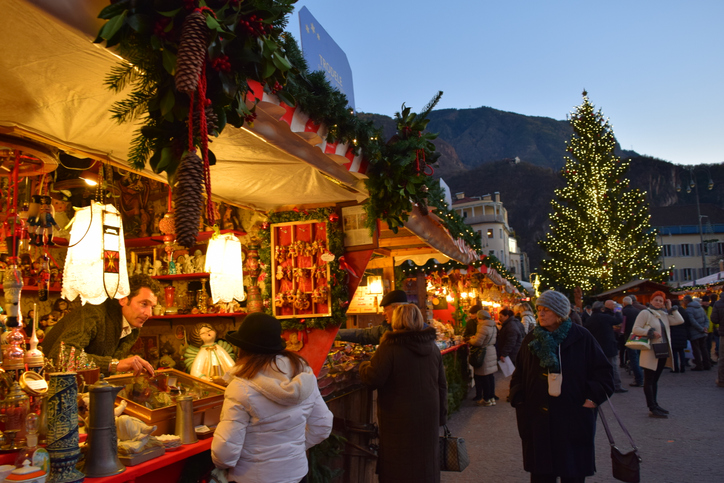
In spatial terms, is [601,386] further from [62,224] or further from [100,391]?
[62,224]

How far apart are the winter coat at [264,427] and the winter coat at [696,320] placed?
13030 mm

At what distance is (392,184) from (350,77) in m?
2.92

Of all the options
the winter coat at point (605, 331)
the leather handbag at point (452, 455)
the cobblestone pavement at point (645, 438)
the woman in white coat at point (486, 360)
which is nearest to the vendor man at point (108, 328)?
the leather handbag at point (452, 455)

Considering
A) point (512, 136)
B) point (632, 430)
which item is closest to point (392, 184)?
point (632, 430)

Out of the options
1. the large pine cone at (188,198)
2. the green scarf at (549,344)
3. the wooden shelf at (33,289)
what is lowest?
the green scarf at (549,344)

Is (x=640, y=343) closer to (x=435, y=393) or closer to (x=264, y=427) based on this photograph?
(x=435, y=393)

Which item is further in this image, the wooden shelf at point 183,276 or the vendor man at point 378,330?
the wooden shelf at point 183,276

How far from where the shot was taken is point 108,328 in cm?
378

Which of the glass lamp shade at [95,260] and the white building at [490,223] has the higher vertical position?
the white building at [490,223]

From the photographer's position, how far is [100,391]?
2.62 m

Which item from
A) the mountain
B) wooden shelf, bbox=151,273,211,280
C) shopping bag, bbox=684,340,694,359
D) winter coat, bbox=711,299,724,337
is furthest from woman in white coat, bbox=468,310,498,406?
the mountain

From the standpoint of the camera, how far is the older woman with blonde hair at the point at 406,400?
4121 millimetres

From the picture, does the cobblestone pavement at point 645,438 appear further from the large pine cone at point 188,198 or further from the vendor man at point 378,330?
the large pine cone at point 188,198

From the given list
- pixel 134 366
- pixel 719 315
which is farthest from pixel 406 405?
pixel 719 315
